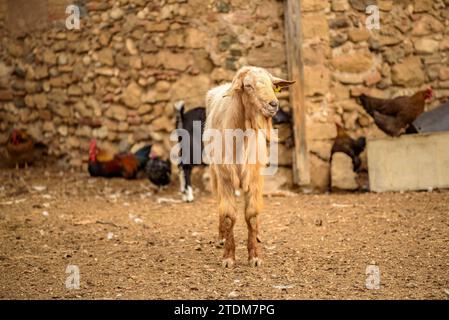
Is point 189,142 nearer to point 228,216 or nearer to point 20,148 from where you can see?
point 20,148

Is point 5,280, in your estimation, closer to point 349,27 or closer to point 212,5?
point 212,5

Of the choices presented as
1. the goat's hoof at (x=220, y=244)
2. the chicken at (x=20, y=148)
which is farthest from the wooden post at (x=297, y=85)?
the chicken at (x=20, y=148)

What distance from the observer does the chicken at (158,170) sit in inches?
375

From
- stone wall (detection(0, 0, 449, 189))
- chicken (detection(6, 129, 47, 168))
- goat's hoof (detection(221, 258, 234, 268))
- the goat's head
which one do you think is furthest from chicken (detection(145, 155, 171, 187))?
the goat's head

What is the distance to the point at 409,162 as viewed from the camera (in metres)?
9.21

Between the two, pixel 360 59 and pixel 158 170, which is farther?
pixel 360 59

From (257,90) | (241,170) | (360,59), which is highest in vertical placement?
(360,59)

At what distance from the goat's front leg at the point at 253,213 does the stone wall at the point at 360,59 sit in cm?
361

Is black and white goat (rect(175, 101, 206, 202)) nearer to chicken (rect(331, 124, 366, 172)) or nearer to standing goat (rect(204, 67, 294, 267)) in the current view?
chicken (rect(331, 124, 366, 172))

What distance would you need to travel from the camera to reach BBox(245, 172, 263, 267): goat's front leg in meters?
6.11

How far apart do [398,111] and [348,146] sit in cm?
75

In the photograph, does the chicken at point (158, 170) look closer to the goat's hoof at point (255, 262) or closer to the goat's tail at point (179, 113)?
the goat's tail at point (179, 113)

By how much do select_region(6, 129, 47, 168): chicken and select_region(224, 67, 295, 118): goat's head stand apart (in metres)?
5.93

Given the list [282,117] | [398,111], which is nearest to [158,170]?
[282,117]
